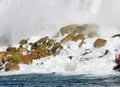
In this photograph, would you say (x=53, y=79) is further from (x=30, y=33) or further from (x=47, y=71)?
(x=30, y=33)

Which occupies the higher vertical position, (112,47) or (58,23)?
(58,23)

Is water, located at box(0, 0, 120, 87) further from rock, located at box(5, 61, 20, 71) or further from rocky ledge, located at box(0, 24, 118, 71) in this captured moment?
rocky ledge, located at box(0, 24, 118, 71)

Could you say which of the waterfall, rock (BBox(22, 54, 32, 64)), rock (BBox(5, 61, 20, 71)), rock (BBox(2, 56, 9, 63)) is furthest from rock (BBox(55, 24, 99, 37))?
rock (BBox(5, 61, 20, 71))

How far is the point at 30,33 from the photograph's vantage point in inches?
3260

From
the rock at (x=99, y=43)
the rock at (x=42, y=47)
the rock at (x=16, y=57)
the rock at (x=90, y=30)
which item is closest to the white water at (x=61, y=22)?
the rock at (x=99, y=43)

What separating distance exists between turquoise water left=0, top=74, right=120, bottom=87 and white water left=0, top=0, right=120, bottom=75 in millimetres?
2787

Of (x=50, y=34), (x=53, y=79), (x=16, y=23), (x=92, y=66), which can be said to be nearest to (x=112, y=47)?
(x=92, y=66)

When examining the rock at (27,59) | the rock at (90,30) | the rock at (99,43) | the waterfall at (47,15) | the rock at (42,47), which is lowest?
the rock at (27,59)

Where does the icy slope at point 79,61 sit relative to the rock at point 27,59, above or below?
below

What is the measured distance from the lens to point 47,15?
284 feet

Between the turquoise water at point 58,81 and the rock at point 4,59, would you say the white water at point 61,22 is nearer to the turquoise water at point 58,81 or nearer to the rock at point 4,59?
the turquoise water at point 58,81

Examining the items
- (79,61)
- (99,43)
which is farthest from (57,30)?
(79,61)

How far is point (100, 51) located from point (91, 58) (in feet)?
7.26

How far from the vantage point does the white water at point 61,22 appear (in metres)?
46.5
